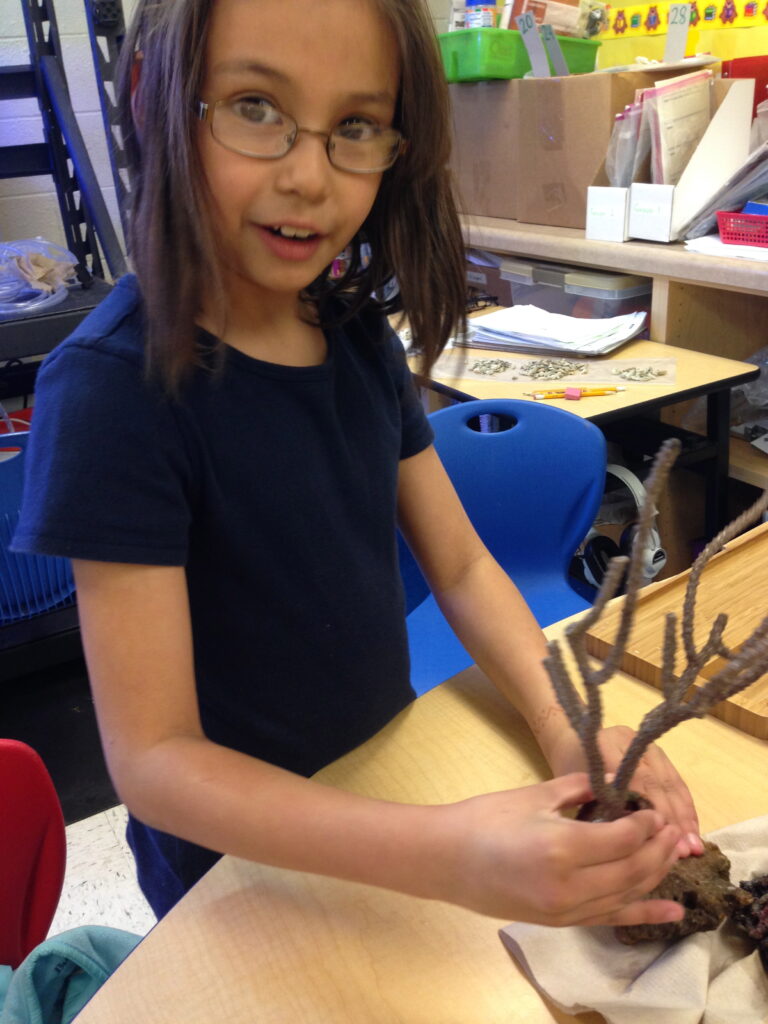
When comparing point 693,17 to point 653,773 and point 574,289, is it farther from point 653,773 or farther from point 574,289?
point 653,773

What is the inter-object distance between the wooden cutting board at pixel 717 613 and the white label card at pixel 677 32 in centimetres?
158

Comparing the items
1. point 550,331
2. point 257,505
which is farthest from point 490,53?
point 257,505

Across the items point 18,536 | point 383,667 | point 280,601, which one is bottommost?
point 383,667

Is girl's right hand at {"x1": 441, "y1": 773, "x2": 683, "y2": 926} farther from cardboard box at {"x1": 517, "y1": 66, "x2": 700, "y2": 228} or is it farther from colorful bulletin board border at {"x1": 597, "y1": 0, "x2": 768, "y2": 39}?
colorful bulletin board border at {"x1": 597, "y1": 0, "x2": 768, "y2": 39}

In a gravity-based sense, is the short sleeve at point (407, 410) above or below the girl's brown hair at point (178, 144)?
below

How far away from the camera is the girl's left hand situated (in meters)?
0.61

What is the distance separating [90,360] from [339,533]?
281 mm

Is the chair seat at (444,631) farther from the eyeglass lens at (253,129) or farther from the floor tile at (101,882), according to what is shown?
the eyeglass lens at (253,129)

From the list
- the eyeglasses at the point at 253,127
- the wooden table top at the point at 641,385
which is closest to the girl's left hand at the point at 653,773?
the eyeglasses at the point at 253,127

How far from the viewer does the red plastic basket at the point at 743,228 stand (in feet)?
5.74

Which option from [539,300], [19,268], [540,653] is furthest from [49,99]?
[540,653]

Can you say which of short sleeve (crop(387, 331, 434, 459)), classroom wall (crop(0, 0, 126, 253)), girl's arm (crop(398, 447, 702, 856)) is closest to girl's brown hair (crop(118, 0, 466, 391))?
short sleeve (crop(387, 331, 434, 459))

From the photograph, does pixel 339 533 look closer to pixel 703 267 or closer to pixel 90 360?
pixel 90 360

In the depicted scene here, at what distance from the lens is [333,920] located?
1.97 feet
